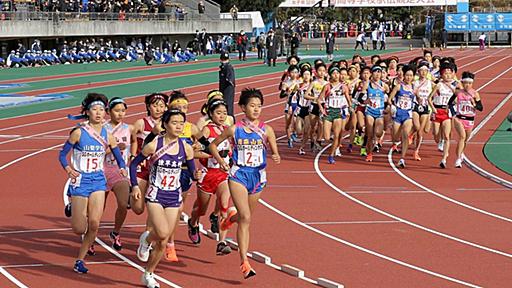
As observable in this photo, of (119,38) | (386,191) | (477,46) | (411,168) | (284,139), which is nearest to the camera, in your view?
(386,191)

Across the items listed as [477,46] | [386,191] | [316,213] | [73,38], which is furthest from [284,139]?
[477,46]

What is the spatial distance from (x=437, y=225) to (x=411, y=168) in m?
5.34

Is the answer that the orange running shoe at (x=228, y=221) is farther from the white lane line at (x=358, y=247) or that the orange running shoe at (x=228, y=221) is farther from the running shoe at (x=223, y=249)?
the white lane line at (x=358, y=247)

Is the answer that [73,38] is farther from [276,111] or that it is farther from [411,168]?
[411,168]

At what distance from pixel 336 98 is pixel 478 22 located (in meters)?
56.0

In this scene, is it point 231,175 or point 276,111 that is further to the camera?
point 276,111

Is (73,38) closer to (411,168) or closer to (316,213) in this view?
(411,168)

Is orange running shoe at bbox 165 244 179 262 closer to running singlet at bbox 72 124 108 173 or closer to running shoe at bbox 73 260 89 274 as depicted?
running shoe at bbox 73 260 89 274

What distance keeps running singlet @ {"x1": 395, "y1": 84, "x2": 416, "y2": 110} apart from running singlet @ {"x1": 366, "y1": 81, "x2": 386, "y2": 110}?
473 mm

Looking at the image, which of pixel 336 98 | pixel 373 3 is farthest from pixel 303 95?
pixel 373 3

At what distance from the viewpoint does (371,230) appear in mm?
12523

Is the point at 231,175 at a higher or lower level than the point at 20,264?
higher

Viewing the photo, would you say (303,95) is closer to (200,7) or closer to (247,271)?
(247,271)

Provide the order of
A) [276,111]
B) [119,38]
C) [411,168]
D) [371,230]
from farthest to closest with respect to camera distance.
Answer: [119,38] < [276,111] < [411,168] < [371,230]
